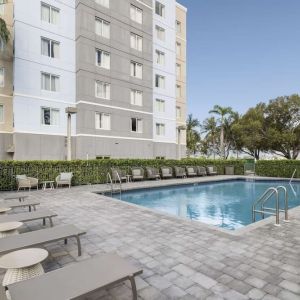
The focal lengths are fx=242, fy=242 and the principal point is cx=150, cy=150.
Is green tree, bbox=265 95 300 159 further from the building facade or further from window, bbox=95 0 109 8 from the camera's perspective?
window, bbox=95 0 109 8

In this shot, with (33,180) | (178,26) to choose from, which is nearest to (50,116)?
(33,180)

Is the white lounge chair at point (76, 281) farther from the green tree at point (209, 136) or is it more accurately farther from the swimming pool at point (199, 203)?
the green tree at point (209, 136)

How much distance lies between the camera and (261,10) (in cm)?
2105

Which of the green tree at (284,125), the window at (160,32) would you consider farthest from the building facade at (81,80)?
the green tree at (284,125)

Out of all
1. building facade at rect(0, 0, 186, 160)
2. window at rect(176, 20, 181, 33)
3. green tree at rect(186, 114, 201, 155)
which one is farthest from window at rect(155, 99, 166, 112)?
green tree at rect(186, 114, 201, 155)

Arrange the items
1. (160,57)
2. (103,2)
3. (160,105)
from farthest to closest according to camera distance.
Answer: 1. (160,57)
2. (160,105)
3. (103,2)

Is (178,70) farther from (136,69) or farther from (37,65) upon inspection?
(37,65)

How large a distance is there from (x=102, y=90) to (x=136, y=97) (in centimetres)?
407

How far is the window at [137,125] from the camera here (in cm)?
2474

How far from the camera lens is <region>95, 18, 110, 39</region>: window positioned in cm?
2217

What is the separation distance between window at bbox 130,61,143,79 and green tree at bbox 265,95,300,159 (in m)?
27.7

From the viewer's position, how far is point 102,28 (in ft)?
73.7

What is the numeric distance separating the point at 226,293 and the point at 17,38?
22146 millimetres

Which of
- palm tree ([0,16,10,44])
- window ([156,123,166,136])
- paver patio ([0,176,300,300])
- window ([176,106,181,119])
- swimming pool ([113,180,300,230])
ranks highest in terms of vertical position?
palm tree ([0,16,10,44])
